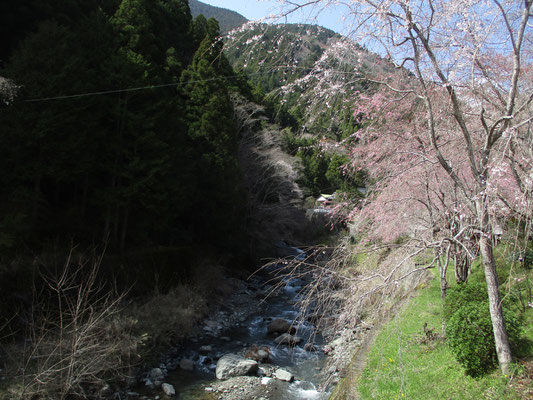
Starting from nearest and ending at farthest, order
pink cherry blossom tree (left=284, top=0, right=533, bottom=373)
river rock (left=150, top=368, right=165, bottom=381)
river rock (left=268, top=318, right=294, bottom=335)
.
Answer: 1. pink cherry blossom tree (left=284, top=0, right=533, bottom=373)
2. river rock (left=150, top=368, right=165, bottom=381)
3. river rock (left=268, top=318, right=294, bottom=335)

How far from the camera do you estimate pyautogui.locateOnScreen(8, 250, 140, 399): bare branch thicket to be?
212 inches

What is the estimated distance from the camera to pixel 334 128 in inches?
207

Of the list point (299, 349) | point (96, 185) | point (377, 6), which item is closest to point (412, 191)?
point (377, 6)

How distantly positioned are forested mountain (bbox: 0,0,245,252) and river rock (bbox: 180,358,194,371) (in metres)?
4.60

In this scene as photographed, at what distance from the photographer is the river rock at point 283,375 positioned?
7.80 metres

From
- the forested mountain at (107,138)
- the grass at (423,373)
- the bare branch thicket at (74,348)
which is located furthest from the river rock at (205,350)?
the forested mountain at (107,138)

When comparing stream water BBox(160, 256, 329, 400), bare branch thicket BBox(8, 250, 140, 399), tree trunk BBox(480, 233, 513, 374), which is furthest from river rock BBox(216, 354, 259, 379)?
tree trunk BBox(480, 233, 513, 374)

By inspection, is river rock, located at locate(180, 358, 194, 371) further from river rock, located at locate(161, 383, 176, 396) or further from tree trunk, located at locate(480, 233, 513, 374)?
tree trunk, located at locate(480, 233, 513, 374)

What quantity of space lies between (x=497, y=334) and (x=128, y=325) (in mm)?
7353

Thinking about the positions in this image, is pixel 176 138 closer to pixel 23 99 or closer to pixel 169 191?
pixel 169 191

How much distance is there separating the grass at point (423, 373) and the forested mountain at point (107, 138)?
24.1ft

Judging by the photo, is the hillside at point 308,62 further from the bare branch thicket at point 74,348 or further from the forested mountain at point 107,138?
the forested mountain at point 107,138

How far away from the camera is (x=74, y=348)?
5.07m

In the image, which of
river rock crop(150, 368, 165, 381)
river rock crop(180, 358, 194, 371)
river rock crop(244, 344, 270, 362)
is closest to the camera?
river rock crop(150, 368, 165, 381)
